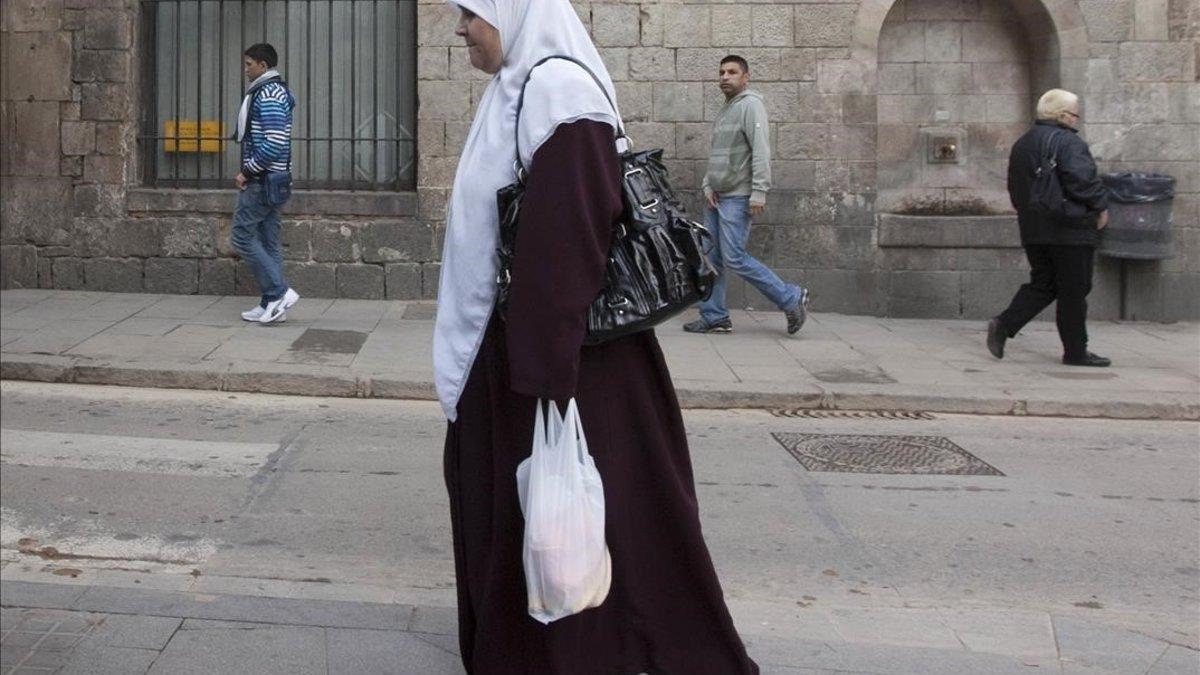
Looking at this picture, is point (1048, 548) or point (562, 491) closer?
point (562, 491)

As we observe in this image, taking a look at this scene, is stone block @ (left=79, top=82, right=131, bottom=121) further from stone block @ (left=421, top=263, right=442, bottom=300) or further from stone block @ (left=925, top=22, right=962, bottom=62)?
stone block @ (left=925, top=22, right=962, bottom=62)

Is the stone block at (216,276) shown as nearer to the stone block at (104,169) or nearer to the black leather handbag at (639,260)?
the stone block at (104,169)

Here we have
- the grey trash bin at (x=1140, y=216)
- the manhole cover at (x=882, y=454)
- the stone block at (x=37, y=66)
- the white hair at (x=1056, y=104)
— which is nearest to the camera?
the manhole cover at (x=882, y=454)

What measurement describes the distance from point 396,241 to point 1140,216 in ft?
19.8

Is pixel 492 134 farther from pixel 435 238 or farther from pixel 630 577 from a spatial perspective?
pixel 435 238

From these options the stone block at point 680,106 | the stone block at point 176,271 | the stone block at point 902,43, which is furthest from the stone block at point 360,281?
the stone block at point 902,43

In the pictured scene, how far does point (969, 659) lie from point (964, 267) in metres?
7.77

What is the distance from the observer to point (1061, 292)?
30.1 feet

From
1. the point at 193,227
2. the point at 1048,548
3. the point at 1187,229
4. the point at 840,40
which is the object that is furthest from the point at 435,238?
the point at 1048,548

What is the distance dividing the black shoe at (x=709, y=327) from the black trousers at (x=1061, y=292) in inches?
78.8

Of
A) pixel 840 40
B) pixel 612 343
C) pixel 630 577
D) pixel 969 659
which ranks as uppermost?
pixel 840 40

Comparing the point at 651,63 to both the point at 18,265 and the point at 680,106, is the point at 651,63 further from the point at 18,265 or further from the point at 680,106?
the point at 18,265

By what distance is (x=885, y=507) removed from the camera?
19.5 ft

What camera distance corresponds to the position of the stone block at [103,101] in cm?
1143
